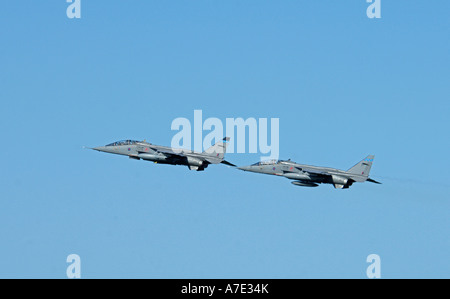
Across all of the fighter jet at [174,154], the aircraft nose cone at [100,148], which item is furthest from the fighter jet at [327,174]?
the aircraft nose cone at [100,148]

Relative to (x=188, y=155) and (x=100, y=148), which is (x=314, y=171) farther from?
(x=100, y=148)

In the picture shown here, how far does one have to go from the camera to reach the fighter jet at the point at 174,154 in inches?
5261

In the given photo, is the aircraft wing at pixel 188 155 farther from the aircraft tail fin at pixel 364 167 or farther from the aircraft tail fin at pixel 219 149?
the aircraft tail fin at pixel 364 167

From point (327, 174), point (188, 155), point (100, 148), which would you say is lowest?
point (327, 174)

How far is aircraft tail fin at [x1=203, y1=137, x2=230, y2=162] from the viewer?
13500 centimetres

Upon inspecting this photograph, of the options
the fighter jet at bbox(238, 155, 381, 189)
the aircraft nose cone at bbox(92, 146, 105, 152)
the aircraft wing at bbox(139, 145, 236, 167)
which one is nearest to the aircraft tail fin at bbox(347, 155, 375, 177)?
the fighter jet at bbox(238, 155, 381, 189)

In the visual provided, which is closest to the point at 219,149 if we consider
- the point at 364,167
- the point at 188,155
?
the point at 188,155

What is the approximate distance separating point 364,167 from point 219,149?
15.8 metres

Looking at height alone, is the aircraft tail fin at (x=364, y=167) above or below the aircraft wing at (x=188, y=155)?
below

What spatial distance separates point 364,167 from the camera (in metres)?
134

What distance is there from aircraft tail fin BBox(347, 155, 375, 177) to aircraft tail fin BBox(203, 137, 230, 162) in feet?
46.0

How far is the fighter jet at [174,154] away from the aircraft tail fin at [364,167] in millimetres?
13805
